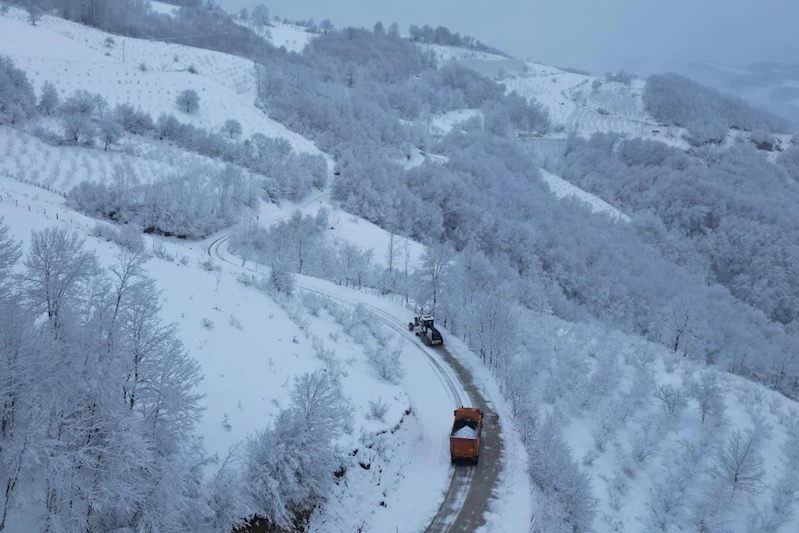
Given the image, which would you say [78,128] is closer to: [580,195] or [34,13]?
[34,13]

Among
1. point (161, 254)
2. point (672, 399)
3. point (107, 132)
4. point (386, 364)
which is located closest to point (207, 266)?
point (161, 254)

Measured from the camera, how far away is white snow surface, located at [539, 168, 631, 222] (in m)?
84.2

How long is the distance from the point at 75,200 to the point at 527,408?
35885 millimetres

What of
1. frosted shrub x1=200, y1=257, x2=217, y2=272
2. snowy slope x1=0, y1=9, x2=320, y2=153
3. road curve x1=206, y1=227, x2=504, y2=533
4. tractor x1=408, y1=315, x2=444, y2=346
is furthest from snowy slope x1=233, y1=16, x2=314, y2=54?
road curve x1=206, y1=227, x2=504, y2=533

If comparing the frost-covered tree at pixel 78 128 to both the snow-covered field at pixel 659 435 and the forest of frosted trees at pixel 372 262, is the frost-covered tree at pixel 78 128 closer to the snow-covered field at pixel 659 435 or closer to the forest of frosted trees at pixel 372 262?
the forest of frosted trees at pixel 372 262

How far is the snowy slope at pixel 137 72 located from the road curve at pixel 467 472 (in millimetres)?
55009

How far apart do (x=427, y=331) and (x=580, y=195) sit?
71.5 meters

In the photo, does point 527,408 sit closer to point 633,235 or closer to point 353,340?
point 353,340

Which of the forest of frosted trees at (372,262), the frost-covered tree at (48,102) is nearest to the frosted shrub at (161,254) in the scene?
the forest of frosted trees at (372,262)

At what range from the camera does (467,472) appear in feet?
56.0

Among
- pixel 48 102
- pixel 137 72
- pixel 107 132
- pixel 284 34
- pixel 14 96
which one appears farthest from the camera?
pixel 284 34

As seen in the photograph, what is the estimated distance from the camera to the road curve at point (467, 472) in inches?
579

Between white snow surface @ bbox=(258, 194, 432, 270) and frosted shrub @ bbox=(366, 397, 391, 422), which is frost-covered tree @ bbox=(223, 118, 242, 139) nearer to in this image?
white snow surface @ bbox=(258, 194, 432, 270)

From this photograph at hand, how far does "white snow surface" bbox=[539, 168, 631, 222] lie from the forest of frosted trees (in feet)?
10.9
